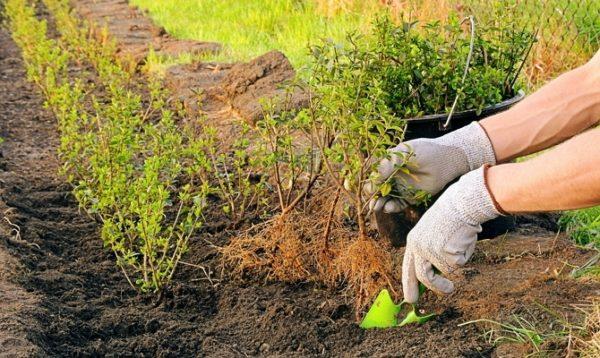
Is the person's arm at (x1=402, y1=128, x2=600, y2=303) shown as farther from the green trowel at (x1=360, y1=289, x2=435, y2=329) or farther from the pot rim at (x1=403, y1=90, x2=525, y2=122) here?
the pot rim at (x1=403, y1=90, x2=525, y2=122)

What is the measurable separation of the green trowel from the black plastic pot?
0.41m

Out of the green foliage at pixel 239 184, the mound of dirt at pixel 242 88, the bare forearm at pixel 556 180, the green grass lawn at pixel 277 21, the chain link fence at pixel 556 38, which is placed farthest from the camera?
the green grass lawn at pixel 277 21

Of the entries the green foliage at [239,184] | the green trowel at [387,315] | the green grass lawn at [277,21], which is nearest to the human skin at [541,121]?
the green trowel at [387,315]

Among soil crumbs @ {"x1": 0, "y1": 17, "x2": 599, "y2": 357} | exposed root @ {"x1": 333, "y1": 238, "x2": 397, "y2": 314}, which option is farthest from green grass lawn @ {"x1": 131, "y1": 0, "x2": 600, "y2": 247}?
exposed root @ {"x1": 333, "y1": 238, "x2": 397, "y2": 314}

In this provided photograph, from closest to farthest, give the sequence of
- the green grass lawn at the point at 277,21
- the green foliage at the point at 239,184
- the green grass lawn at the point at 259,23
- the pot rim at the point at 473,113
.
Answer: the pot rim at the point at 473,113 → the green foliage at the point at 239,184 → the green grass lawn at the point at 277,21 → the green grass lawn at the point at 259,23

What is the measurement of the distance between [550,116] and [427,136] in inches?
16.8

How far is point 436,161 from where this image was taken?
2.88 meters

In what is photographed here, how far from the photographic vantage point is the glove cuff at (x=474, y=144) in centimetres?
292

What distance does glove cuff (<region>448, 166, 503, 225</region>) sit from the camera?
2432mm

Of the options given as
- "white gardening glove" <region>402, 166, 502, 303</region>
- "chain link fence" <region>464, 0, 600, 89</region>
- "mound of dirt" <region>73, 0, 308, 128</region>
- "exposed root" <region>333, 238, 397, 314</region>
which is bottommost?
"mound of dirt" <region>73, 0, 308, 128</region>

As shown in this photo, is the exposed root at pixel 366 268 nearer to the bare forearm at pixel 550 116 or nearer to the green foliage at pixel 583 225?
the bare forearm at pixel 550 116

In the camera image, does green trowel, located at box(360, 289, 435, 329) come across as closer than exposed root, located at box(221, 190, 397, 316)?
Yes

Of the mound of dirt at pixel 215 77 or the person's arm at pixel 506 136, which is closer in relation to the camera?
the person's arm at pixel 506 136

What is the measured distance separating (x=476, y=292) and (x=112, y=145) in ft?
4.94
